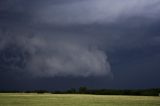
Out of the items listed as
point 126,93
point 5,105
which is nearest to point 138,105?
point 5,105

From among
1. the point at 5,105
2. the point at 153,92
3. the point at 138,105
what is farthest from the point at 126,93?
the point at 5,105

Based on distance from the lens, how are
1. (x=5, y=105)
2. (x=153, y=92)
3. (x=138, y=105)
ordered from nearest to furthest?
(x=5, y=105), (x=138, y=105), (x=153, y=92)

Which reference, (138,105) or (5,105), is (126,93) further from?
(5,105)

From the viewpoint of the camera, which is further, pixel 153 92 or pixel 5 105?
pixel 153 92

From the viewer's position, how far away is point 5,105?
62.2 meters

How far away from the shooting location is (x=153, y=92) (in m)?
141

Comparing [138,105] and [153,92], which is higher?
[153,92]

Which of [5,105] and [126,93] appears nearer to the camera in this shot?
[5,105]

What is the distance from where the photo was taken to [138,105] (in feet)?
220

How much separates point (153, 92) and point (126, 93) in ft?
36.7

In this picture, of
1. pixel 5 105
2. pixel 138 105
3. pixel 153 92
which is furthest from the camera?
pixel 153 92

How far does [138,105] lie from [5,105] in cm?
2584

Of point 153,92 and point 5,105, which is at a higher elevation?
point 153,92

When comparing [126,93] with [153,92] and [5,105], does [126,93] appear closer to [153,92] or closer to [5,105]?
[153,92]
